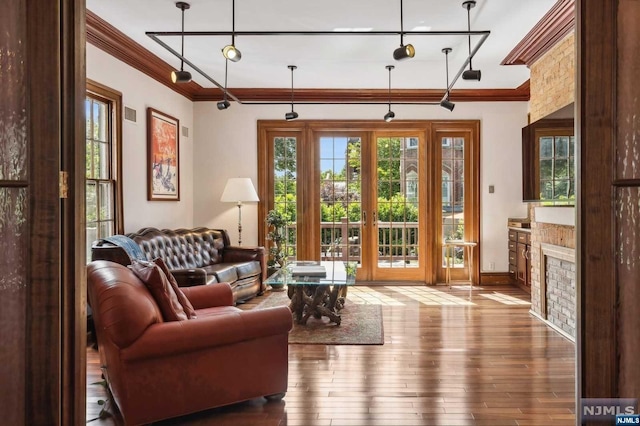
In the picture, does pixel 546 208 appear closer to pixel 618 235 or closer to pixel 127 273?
pixel 618 235

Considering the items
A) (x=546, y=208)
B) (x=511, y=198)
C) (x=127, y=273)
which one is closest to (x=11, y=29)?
(x=127, y=273)

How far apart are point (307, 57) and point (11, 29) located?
14.3 feet

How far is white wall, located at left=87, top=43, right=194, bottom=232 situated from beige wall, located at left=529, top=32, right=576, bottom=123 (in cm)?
459

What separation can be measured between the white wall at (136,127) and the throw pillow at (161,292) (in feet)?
8.63

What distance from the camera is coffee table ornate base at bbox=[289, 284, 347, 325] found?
4.82 m

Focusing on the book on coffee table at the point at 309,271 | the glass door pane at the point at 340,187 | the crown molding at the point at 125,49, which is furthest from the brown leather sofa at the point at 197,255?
Result: the crown molding at the point at 125,49

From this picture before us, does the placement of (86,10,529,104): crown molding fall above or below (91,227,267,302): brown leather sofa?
above

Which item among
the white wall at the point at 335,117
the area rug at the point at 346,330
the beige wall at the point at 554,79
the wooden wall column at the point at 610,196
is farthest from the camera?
the white wall at the point at 335,117

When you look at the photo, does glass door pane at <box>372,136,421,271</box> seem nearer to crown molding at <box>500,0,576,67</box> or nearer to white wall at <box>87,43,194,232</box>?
A: crown molding at <box>500,0,576,67</box>

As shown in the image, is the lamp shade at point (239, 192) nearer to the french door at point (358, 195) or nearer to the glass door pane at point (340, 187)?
the french door at point (358, 195)

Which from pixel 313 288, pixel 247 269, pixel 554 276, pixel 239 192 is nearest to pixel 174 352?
pixel 313 288

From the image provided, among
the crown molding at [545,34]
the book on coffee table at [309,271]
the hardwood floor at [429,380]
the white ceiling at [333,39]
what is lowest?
the hardwood floor at [429,380]

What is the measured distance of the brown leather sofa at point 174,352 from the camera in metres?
2.48

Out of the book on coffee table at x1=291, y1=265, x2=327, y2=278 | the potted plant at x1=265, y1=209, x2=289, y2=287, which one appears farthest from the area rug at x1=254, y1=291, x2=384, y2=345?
the potted plant at x1=265, y1=209, x2=289, y2=287
